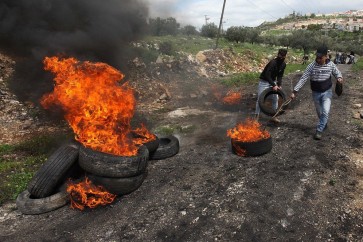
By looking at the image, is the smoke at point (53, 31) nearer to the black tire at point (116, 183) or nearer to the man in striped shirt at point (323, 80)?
the black tire at point (116, 183)

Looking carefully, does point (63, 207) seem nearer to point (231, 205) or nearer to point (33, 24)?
point (231, 205)

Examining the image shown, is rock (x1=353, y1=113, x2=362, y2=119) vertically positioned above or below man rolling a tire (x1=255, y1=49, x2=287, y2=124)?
below

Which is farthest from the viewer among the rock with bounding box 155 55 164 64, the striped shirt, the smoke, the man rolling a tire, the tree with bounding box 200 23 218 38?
the tree with bounding box 200 23 218 38

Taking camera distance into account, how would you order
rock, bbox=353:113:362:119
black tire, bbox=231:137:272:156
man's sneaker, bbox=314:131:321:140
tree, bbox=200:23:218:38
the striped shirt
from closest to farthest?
black tire, bbox=231:137:272:156, the striped shirt, man's sneaker, bbox=314:131:321:140, rock, bbox=353:113:362:119, tree, bbox=200:23:218:38

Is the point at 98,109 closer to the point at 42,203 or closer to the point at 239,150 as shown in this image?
the point at 42,203

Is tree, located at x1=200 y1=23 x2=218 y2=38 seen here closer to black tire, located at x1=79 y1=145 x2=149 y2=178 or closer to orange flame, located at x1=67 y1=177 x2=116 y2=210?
black tire, located at x1=79 y1=145 x2=149 y2=178

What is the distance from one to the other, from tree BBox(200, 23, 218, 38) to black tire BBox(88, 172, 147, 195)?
38.2 meters

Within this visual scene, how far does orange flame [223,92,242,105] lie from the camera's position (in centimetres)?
1348

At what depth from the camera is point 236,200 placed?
545 centimetres

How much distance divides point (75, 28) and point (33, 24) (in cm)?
162

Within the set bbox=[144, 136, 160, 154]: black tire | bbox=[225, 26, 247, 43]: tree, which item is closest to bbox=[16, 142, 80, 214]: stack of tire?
bbox=[144, 136, 160, 154]: black tire

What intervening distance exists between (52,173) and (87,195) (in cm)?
86

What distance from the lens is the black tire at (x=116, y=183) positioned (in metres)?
5.79

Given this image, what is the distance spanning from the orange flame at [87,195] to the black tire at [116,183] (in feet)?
0.31
